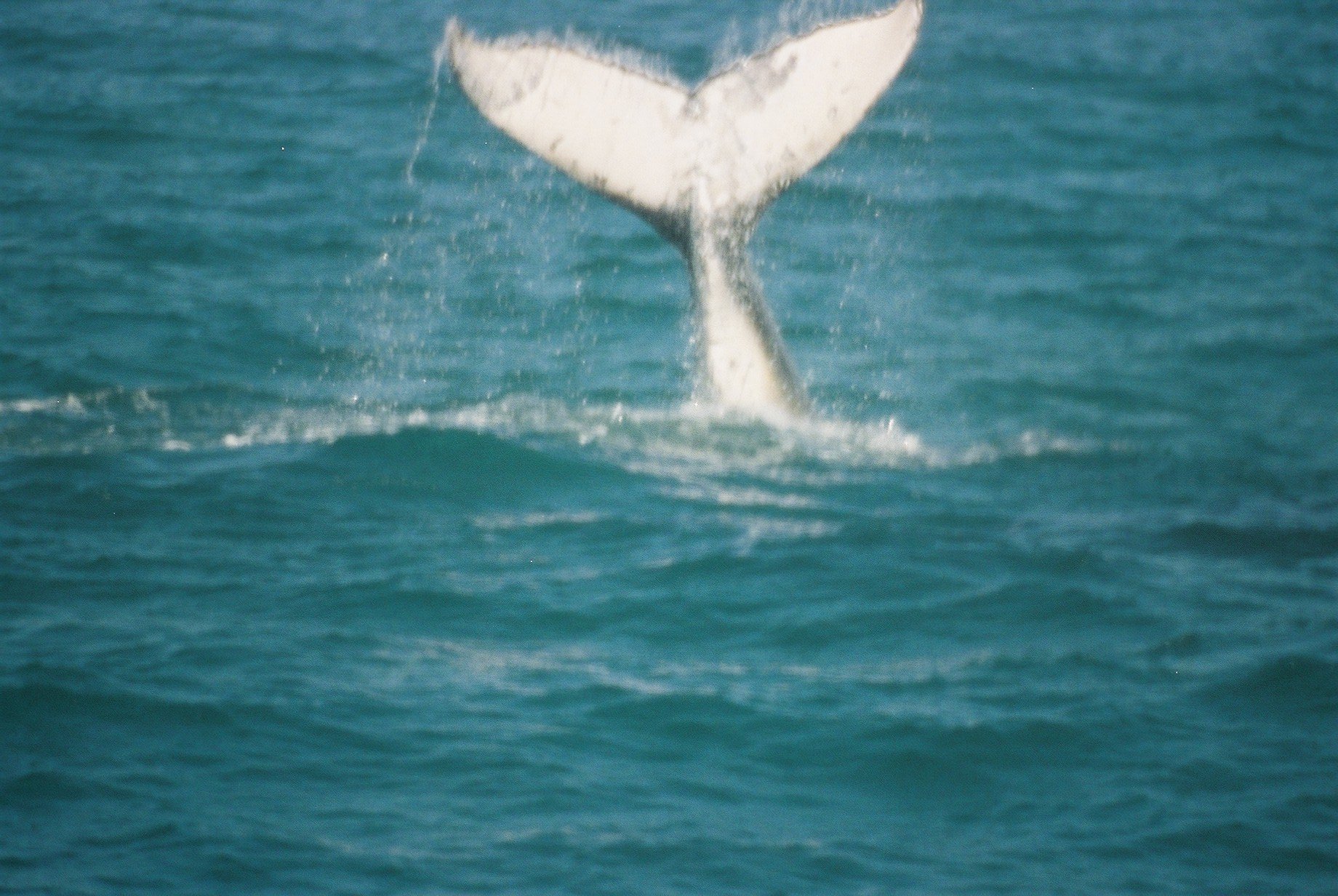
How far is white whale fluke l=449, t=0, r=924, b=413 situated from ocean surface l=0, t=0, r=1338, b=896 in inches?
44.4

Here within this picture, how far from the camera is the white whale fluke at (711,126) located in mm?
10195

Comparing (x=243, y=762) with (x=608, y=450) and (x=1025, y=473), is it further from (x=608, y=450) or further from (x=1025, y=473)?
(x=1025, y=473)

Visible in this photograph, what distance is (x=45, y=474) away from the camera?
37.4 ft

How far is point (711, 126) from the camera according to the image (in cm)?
1091

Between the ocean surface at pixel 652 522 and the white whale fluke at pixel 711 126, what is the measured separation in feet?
3.70

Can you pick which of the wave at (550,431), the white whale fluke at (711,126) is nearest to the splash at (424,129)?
the wave at (550,431)

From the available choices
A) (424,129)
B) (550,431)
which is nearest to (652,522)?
(550,431)

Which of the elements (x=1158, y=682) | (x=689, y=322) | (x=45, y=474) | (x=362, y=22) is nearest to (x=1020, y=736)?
(x=1158, y=682)

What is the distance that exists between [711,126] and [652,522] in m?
2.46

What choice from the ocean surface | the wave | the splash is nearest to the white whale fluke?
the wave

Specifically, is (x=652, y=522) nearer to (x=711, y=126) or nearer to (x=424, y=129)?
(x=711, y=126)

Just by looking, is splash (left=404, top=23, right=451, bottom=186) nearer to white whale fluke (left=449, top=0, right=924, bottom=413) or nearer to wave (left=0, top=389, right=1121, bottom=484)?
wave (left=0, top=389, right=1121, bottom=484)

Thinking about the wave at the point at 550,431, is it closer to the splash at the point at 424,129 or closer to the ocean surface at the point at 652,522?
the ocean surface at the point at 652,522

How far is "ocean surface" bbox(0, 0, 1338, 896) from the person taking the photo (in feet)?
25.8
